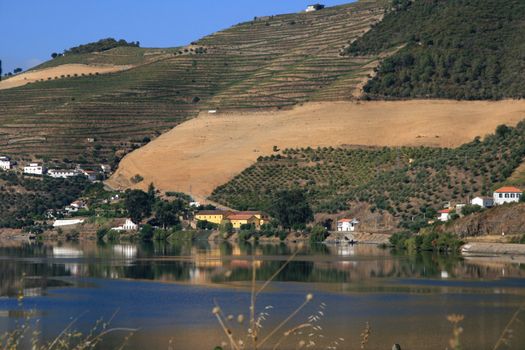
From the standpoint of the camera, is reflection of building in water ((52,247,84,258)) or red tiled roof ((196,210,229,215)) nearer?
reflection of building in water ((52,247,84,258))

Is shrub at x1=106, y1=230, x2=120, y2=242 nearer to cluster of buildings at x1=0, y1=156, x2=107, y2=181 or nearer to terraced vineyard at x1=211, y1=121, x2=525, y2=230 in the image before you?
terraced vineyard at x1=211, y1=121, x2=525, y2=230

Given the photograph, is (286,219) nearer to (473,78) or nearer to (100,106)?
(473,78)

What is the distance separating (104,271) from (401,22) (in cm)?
11211

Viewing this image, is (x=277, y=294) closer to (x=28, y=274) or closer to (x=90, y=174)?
(x=28, y=274)

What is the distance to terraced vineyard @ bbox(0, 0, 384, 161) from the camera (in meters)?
159

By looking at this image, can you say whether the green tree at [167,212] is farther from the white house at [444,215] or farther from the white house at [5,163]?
the white house at [444,215]

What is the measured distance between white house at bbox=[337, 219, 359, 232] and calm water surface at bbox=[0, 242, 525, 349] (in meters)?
22.3

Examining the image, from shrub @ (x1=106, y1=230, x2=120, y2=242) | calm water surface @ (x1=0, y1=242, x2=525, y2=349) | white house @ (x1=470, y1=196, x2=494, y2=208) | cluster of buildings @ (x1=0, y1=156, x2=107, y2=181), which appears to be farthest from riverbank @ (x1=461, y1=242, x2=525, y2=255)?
cluster of buildings @ (x1=0, y1=156, x2=107, y2=181)

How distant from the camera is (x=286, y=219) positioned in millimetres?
113000

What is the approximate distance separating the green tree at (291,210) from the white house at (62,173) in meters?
40.4

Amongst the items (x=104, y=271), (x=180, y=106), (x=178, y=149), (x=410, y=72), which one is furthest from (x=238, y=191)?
(x=104, y=271)

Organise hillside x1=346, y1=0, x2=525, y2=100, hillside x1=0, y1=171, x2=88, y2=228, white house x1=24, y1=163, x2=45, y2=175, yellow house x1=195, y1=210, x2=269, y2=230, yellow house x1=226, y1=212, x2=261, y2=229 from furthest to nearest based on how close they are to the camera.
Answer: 1. hillside x1=346, y1=0, x2=525, y2=100
2. white house x1=24, y1=163, x2=45, y2=175
3. hillside x1=0, y1=171, x2=88, y2=228
4. yellow house x1=195, y1=210, x2=269, y2=230
5. yellow house x1=226, y1=212, x2=261, y2=229

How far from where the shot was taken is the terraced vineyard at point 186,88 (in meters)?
159

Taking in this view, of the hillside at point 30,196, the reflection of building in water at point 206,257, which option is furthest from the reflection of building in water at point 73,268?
the hillside at point 30,196
